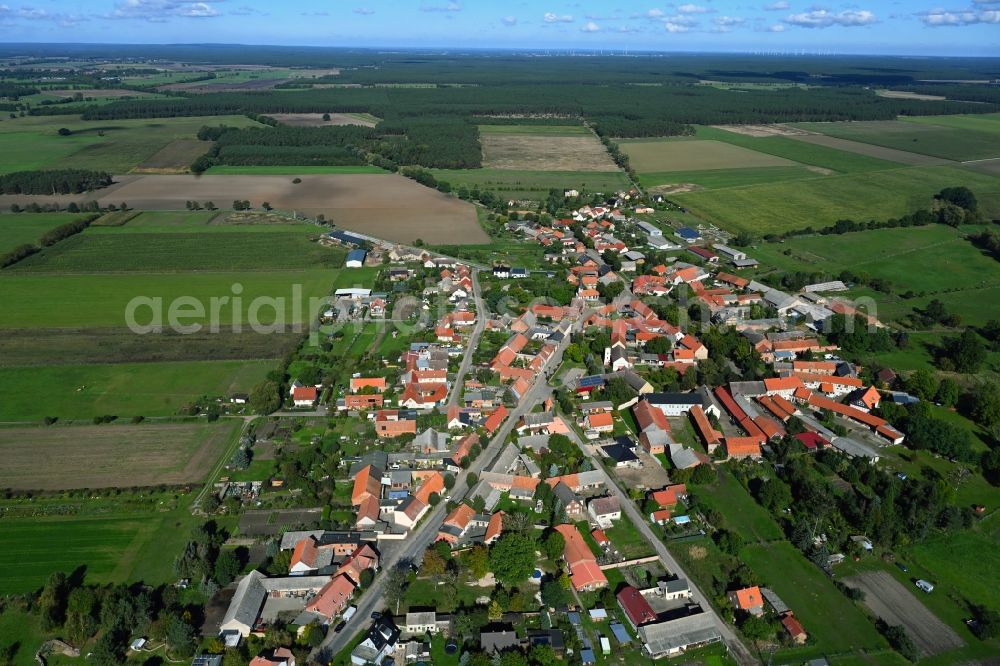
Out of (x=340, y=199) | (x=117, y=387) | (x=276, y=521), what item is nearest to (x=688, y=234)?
(x=340, y=199)

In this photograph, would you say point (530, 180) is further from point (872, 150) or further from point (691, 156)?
point (872, 150)

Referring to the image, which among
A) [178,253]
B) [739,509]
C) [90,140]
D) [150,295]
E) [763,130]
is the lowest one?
[739,509]

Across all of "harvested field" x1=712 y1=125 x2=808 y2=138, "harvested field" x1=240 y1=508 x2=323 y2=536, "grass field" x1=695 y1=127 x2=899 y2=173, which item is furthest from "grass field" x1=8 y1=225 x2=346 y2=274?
"harvested field" x1=712 y1=125 x2=808 y2=138

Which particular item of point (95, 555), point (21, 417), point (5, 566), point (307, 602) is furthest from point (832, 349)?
point (21, 417)

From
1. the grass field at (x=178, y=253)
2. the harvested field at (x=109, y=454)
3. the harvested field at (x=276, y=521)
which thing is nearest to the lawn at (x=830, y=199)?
the grass field at (x=178, y=253)

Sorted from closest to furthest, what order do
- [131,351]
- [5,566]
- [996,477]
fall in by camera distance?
[5,566]
[996,477]
[131,351]

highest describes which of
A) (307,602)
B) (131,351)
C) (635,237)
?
(635,237)

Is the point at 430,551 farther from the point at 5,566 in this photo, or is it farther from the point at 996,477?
the point at 996,477
